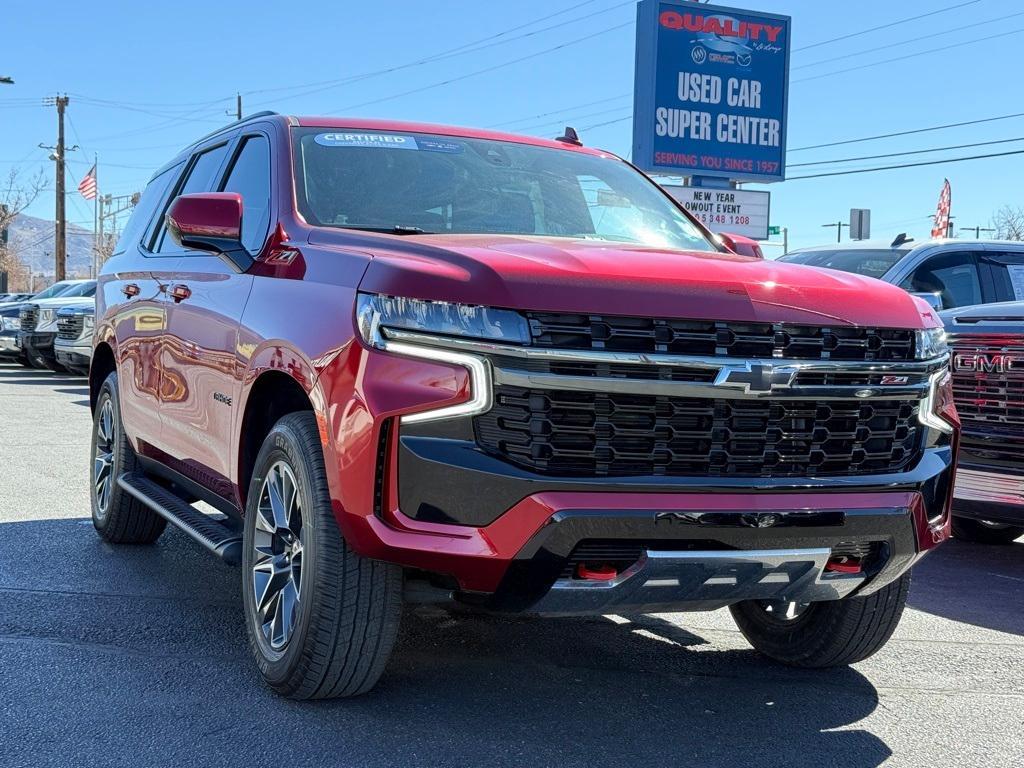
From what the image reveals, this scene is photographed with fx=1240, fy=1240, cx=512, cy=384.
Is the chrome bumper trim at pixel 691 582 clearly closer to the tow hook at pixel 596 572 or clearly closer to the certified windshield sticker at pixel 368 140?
the tow hook at pixel 596 572

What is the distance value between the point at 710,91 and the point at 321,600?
777 inches

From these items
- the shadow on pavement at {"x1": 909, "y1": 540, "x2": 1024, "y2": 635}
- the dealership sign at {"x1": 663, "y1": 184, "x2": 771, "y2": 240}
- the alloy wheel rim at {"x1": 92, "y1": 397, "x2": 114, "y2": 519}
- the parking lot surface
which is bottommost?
the shadow on pavement at {"x1": 909, "y1": 540, "x2": 1024, "y2": 635}

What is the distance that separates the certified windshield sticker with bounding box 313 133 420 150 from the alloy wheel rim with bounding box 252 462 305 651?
1421 millimetres

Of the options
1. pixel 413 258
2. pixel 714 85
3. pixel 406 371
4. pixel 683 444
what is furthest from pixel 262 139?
pixel 714 85

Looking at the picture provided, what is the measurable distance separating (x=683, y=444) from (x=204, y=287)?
230 cm

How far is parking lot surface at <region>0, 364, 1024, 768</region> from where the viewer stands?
11.7 feet

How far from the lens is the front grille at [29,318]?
2212 centimetres

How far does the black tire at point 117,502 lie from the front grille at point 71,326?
13.9 m

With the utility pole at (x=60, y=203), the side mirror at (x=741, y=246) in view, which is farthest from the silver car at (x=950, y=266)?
the utility pole at (x=60, y=203)

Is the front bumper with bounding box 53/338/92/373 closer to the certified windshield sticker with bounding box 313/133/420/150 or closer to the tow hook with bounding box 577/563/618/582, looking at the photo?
the certified windshield sticker with bounding box 313/133/420/150

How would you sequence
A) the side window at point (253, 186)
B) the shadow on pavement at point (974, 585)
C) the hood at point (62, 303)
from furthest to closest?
the hood at point (62, 303) < the shadow on pavement at point (974, 585) < the side window at point (253, 186)

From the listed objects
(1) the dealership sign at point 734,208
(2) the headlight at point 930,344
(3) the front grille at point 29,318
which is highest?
(1) the dealership sign at point 734,208

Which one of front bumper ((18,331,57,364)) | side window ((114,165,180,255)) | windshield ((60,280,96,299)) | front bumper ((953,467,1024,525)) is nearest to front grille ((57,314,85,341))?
front bumper ((18,331,57,364))

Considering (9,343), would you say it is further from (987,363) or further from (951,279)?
(987,363)
